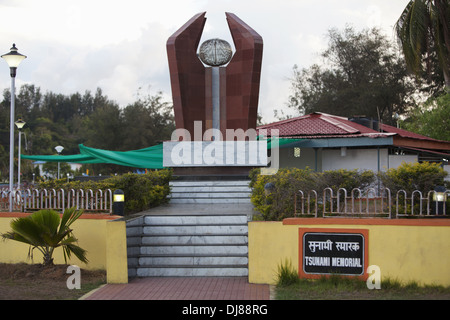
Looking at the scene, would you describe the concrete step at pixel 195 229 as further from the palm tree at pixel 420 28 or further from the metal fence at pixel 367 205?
the palm tree at pixel 420 28

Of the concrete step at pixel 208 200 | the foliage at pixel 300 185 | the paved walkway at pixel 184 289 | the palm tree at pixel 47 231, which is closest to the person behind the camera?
the paved walkway at pixel 184 289

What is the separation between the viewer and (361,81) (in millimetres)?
35375

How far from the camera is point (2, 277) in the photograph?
822 centimetres

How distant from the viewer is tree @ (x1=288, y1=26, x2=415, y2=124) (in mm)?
34438

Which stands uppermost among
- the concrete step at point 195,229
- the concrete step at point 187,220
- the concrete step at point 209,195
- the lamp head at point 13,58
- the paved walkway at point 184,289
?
the lamp head at point 13,58

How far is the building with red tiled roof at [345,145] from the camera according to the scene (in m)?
17.3

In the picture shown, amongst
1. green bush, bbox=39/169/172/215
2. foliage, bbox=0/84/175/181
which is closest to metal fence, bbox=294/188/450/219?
green bush, bbox=39/169/172/215

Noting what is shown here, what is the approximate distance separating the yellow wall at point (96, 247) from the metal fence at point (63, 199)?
0.90 ft

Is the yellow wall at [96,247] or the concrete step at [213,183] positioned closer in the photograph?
the yellow wall at [96,247]

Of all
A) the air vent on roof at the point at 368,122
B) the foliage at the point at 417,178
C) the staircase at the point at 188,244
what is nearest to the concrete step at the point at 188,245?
the staircase at the point at 188,244

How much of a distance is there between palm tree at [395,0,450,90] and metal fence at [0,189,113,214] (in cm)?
1292
